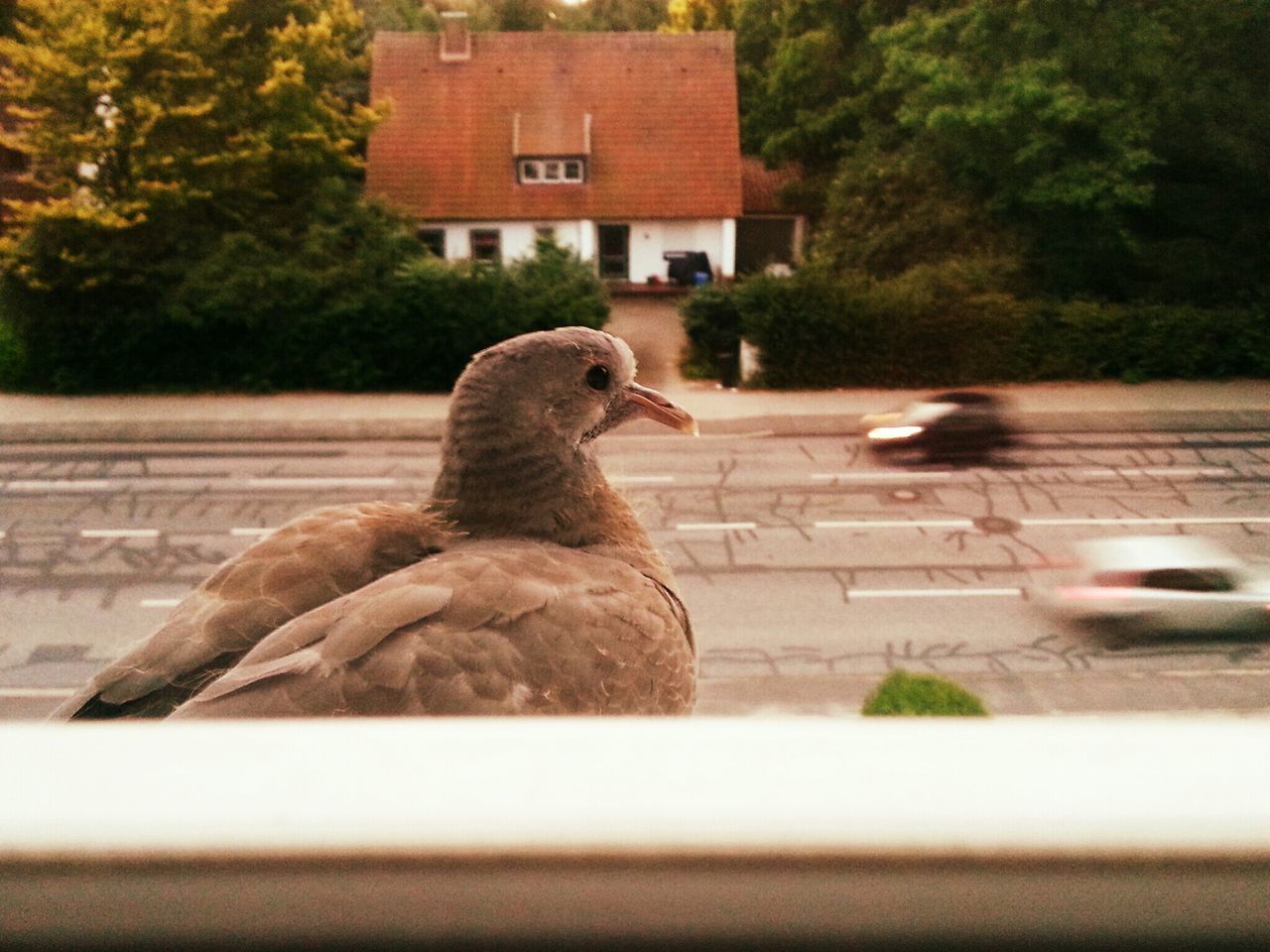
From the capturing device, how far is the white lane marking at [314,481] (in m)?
5.41

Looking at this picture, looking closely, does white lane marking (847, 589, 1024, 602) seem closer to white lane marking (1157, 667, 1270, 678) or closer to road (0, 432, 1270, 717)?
road (0, 432, 1270, 717)

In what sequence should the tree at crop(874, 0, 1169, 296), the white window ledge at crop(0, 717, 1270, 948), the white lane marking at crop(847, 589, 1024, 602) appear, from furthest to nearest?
1. the tree at crop(874, 0, 1169, 296)
2. the white lane marking at crop(847, 589, 1024, 602)
3. the white window ledge at crop(0, 717, 1270, 948)

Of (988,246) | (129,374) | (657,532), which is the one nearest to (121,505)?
(129,374)

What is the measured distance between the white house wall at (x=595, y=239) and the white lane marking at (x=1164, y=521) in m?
3.71

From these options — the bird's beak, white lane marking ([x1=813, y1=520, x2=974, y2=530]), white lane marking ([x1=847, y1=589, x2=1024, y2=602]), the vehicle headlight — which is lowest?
white lane marking ([x1=847, y1=589, x2=1024, y2=602])

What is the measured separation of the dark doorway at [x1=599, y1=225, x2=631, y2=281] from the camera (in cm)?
789

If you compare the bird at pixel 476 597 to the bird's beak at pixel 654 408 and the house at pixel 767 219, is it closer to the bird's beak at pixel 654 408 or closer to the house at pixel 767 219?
the bird's beak at pixel 654 408

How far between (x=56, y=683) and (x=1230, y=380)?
22.8 ft

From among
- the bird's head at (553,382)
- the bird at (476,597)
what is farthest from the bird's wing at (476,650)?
the bird's head at (553,382)

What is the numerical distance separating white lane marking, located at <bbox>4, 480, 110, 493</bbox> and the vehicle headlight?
4172 millimetres

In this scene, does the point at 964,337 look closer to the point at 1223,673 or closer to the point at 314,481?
the point at 1223,673

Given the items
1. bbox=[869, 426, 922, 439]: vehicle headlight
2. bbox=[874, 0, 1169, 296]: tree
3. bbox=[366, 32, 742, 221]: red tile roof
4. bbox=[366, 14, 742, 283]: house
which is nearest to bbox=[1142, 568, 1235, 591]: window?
bbox=[869, 426, 922, 439]: vehicle headlight

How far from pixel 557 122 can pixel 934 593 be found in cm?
488

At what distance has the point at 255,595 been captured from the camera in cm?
117
